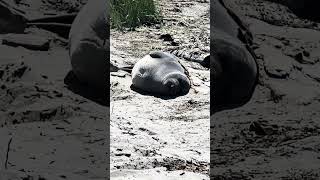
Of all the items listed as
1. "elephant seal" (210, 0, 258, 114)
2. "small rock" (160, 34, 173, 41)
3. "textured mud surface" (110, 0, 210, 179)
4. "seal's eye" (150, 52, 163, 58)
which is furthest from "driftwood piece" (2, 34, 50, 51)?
"small rock" (160, 34, 173, 41)

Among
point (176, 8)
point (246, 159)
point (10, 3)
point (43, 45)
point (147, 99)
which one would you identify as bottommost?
point (176, 8)

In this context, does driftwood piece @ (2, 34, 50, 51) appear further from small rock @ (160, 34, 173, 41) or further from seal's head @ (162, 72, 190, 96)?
small rock @ (160, 34, 173, 41)

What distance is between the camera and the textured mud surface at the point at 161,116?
10.6 ft

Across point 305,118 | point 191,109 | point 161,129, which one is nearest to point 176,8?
point 191,109

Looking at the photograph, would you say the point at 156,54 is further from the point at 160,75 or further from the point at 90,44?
the point at 90,44

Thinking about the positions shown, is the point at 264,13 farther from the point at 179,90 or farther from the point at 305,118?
the point at 179,90

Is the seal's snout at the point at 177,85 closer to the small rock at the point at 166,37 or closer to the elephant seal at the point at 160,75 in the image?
the elephant seal at the point at 160,75

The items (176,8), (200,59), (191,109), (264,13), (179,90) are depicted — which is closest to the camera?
(264,13)

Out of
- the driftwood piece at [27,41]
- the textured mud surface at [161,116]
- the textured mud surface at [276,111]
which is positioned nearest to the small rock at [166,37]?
the textured mud surface at [161,116]

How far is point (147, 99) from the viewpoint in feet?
14.8

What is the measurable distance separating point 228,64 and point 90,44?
0.65 metres

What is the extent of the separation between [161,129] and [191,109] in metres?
0.51

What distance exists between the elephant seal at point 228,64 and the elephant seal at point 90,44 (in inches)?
19.4

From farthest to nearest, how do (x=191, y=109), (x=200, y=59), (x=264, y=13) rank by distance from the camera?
(x=200, y=59)
(x=191, y=109)
(x=264, y=13)
